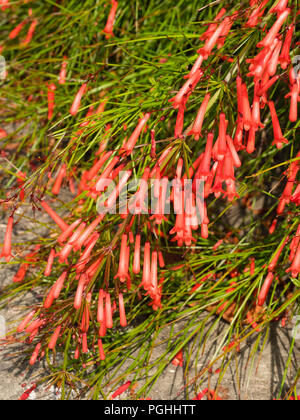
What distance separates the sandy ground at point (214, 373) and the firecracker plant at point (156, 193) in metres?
0.04

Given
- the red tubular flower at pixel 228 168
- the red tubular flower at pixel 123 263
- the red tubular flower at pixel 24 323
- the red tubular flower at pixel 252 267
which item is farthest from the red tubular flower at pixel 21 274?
the red tubular flower at pixel 228 168

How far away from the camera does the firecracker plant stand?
1.65 m

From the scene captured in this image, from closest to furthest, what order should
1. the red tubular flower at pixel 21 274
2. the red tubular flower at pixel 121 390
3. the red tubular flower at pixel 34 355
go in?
1. the red tubular flower at pixel 34 355
2. the red tubular flower at pixel 121 390
3. the red tubular flower at pixel 21 274

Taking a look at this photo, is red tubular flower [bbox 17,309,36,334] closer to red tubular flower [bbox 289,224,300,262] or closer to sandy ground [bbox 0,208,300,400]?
sandy ground [bbox 0,208,300,400]

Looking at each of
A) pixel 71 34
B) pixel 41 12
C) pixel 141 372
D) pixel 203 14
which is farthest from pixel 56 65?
pixel 141 372

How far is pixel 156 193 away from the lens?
5.25 feet

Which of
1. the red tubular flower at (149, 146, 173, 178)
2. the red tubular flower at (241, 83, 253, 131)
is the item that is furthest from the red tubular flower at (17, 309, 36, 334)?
the red tubular flower at (241, 83, 253, 131)

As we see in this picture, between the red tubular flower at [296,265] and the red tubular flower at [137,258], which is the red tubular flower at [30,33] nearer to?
the red tubular flower at [137,258]

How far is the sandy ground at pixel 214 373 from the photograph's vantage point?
204 centimetres

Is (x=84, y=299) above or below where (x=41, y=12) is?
below

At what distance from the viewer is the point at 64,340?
2.12m
